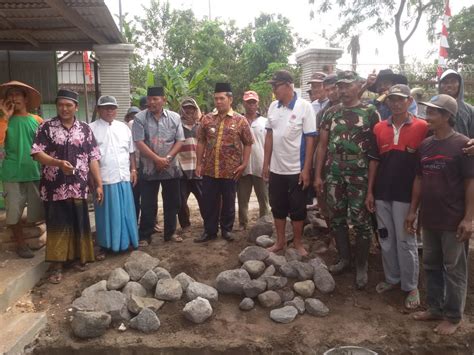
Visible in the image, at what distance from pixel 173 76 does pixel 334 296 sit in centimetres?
1064

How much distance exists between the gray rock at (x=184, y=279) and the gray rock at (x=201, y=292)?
0.08 meters

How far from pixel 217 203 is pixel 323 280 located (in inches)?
59.4

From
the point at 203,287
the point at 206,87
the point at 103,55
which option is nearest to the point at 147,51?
the point at 206,87

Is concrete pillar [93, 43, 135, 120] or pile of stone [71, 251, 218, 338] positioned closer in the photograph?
pile of stone [71, 251, 218, 338]

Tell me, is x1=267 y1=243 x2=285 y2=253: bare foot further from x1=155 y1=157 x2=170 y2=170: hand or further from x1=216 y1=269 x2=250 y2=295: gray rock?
x1=155 y1=157 x2=170 y2=170: hand

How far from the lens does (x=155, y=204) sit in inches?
198

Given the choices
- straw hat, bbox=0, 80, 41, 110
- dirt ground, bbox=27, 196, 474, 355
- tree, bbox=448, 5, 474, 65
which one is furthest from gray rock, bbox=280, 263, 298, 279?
tree, bbox=448, 5, 474, 65

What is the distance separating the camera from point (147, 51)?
2222cm

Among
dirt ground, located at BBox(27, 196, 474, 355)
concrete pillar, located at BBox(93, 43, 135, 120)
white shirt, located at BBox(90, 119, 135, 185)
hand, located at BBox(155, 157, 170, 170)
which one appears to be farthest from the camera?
concrete pillar, located at BBox(93, 43, 135, 120)

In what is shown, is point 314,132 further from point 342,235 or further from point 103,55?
point 103,55

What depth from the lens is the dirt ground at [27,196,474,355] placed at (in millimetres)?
3477

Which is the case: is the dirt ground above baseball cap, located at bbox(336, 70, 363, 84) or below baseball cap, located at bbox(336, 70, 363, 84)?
below

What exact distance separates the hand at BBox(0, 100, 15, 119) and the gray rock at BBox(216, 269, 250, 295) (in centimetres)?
273

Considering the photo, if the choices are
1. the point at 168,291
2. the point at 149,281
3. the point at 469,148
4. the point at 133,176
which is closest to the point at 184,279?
the point at 168,291
